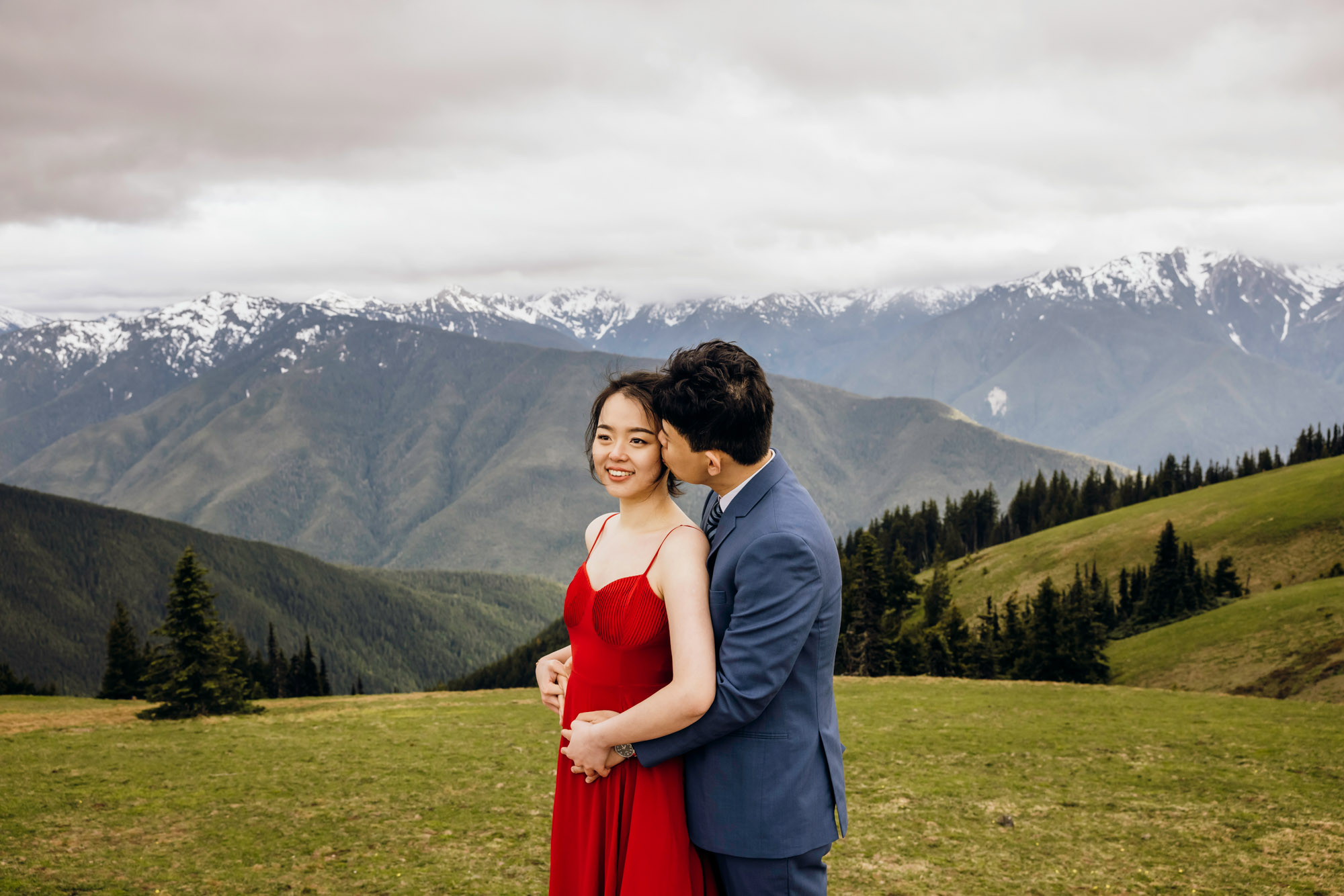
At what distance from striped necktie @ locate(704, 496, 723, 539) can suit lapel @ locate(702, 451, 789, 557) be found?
0.54 ft

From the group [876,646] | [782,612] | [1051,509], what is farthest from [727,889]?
[1051,509]

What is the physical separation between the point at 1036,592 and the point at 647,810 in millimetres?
78587

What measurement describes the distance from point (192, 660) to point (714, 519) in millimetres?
30524

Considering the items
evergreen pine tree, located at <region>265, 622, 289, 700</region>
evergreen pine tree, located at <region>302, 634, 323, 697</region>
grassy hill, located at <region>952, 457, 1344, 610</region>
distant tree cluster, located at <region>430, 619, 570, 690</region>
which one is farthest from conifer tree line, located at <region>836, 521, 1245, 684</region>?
distant tree cluster, located at <region>430, 619, 570, 690</region>

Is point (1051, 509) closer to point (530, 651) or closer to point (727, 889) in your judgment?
point (530, 651)

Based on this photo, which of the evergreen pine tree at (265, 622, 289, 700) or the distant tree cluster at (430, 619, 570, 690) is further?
the distant tree cluster at (430, 619, 570, 690)

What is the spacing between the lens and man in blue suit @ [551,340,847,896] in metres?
4.73

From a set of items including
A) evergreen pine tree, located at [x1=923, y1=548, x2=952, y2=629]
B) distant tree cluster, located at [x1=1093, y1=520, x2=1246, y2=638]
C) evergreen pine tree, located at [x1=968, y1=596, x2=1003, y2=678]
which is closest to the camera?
evergreen pine tree, located at [x1=968, y1=596, x2=1003, y2=678]

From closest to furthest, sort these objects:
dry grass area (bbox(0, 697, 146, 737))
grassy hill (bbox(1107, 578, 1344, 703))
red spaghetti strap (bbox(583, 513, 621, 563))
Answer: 1. red spaghetti strap (bbox(583, 513, 621, 563))
2. dry grass area (bbox(0, 697, 146, 737))
3. grassy hill (bbox(1107, 578, 1344, 703))

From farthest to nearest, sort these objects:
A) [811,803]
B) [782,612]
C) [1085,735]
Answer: [1085,735]
[811,803]
[782,612]

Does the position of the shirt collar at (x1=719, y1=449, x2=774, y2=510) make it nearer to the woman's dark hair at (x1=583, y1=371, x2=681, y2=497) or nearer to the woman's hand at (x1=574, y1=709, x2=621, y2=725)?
the woman's dark hair at (x1=583, y1=371, x2=681, y2=497)

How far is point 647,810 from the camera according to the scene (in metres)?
5.17

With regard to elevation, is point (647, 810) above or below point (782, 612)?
below

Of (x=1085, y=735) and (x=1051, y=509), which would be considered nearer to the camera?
(x=1085, y=735)
